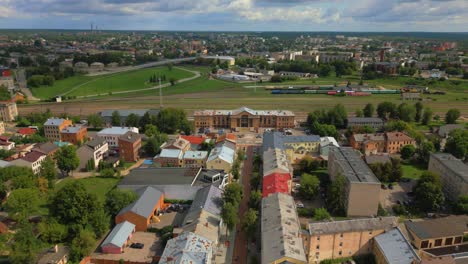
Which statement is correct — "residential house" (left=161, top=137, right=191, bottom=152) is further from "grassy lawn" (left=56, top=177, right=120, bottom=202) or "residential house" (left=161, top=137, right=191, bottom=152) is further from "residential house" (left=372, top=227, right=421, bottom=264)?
"residential house" (left=372, top=227, right=421, bottom=264)

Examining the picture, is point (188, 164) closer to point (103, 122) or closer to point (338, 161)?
point (338, 161)

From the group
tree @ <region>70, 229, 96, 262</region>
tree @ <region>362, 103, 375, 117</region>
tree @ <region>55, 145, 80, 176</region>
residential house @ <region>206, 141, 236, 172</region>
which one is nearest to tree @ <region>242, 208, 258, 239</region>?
tree @ <region>70, 229, 96, 262</region>

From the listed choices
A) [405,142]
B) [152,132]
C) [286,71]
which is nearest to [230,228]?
[152,132]

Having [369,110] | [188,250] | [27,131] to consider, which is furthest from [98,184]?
[369,110]

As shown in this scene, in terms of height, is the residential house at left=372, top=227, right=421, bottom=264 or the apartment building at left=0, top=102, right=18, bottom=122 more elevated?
the apartment building at left=0, top=102, right=18, bottom=122

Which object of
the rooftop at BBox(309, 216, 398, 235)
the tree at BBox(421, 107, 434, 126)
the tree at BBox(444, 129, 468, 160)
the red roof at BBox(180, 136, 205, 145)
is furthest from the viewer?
the tree at BBox(421, 107, 434, 126)

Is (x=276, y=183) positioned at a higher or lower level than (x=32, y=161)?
higher

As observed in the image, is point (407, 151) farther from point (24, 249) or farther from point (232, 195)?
point (24, 249)

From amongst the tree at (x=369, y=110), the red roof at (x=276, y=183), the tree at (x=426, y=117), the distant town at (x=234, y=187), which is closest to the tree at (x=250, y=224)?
the distant town at (x=234, y=187)
